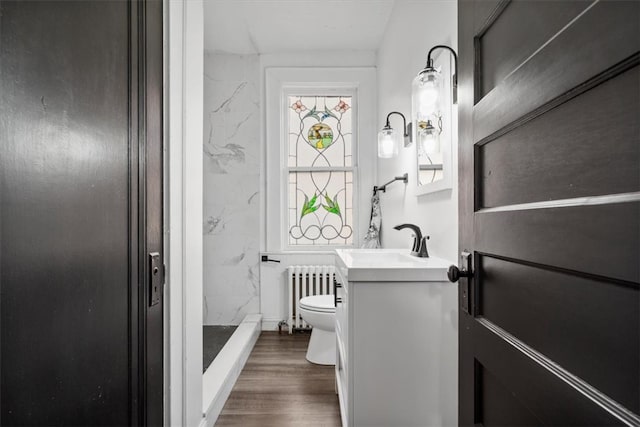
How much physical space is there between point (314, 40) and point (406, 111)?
4.43 ft

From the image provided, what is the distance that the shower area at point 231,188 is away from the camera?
3.21m

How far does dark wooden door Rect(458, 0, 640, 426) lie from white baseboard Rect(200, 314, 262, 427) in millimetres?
1283

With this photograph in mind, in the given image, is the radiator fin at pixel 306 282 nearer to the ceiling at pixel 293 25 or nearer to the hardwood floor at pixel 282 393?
the hardwood floor at pixel 282 393

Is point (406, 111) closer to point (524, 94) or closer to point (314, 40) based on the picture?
point (314, 40)

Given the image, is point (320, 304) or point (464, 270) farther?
point (320, 304)

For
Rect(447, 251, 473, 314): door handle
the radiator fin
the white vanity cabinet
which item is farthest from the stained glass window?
Rect(447, 251, 473, 314): door handle

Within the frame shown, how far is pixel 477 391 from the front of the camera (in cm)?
83

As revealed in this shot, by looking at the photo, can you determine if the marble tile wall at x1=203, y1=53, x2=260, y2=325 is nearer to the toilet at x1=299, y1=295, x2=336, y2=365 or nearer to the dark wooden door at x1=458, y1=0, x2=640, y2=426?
the toilet at x1=299, y1=295, x2=336, y2=365

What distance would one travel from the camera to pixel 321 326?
233cm

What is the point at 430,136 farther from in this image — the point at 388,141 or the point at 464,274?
the point at 464,274

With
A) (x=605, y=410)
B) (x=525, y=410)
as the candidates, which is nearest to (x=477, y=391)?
(x=525, y=410)

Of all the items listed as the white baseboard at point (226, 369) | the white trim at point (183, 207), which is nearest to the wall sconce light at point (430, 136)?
the white trim at point (183, 207)

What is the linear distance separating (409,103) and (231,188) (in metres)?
1.77

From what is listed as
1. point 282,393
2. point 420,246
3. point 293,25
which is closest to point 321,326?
point 282,393
